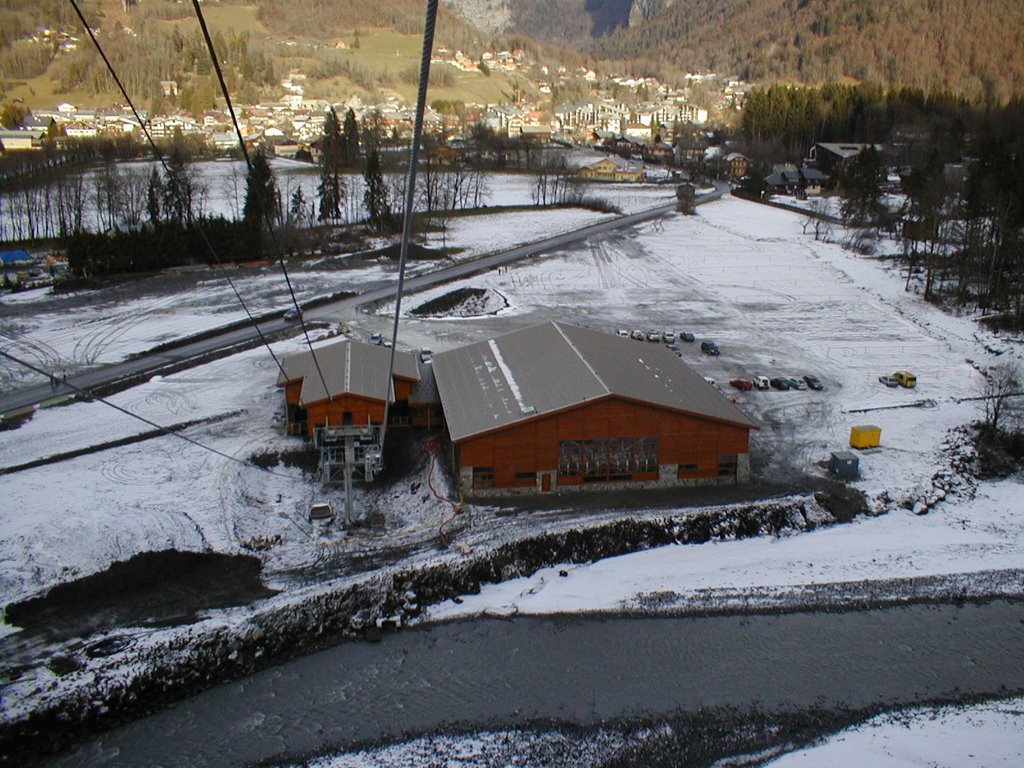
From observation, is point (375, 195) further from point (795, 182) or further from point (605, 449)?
point (795, 182)

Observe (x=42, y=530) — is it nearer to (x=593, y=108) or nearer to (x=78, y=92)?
(x=78, y=92)

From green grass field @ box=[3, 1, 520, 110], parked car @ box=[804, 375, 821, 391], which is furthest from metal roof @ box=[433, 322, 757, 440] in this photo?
green grass field @ box=[3, 1, 520, 110]

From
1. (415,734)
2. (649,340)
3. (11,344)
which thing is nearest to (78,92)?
(11,344)

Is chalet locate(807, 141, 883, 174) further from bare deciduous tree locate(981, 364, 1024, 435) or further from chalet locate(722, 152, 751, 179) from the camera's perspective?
bare deciduous tree locate(981, 364, 1024, 435)

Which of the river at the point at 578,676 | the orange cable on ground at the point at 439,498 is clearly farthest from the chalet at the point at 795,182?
the river at the point at 578,676

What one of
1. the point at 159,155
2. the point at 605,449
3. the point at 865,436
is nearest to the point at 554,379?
the point at 605,449

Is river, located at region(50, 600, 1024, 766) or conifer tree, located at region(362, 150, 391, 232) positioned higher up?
conifer tree, located at region(362, 150, 391, 232)
